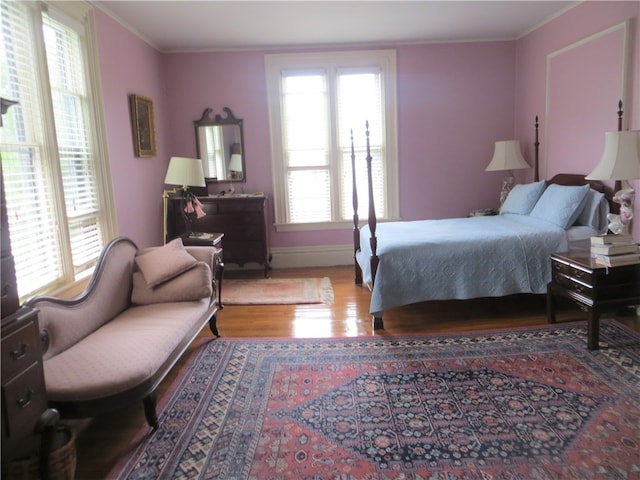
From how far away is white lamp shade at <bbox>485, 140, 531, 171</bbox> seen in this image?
194 inches

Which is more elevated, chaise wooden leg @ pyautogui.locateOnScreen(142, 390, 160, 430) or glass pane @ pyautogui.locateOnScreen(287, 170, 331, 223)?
glass pane @ pyautogui.locateOnScreen(287, 170, 331, 223)

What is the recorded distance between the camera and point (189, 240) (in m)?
3.91

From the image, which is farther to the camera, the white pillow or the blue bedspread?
the blue bedspread

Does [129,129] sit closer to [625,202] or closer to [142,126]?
[142,126]

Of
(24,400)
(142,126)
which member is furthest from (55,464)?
(142,126)

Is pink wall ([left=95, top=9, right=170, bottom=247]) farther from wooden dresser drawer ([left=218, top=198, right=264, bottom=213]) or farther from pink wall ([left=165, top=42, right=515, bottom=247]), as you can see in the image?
wooden dresser drawer ([left=218, top=198, right=264, bottom=213])

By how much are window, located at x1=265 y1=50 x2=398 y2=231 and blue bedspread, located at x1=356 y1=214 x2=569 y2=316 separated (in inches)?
80.1

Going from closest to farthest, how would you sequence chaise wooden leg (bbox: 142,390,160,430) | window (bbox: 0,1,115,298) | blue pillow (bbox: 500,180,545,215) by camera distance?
1. chaise wooden leg (bbox: 142,390,160,430)
2. window (bbox: 0,1,115,298)
3. blue pillow (bbox: 500,180,545,215)

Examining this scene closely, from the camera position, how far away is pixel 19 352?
5.50 feet

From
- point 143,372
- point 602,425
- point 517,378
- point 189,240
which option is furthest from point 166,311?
point 602,425

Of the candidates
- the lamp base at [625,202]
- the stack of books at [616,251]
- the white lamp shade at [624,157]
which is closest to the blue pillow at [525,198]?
the lamp base at [625,202]

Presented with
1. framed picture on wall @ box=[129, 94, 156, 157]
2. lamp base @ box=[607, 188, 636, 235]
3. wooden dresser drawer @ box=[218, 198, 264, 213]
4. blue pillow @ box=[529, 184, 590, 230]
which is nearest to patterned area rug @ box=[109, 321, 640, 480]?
lamp base @ box=[607, 188, 636, 235]

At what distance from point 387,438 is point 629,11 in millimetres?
3672

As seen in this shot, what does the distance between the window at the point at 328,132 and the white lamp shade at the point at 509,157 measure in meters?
1.18
